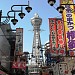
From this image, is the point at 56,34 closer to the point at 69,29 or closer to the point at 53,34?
the point at 53,34

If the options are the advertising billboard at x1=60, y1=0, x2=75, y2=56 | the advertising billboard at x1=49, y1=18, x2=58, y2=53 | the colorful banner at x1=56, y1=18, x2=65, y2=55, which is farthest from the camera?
the colorful banner at x1=56, y1=18, x2=65, y2=55

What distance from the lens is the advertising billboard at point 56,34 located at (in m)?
31.8

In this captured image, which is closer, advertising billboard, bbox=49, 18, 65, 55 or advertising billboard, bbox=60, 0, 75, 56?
advertising billboard, bbox=60, 0, 75, 56

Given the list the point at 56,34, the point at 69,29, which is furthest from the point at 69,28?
the point at 56,34

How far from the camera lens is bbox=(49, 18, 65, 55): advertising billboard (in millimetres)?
31750

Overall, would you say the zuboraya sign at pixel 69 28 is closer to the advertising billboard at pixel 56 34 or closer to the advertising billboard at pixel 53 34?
the advertising billboard at pixel 56 34

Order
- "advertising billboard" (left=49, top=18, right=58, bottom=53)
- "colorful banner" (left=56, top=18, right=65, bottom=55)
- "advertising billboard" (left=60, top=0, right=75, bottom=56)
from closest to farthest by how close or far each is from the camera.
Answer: "advertising billboard" (left=60, top=0, right=75, bottom=56) → "advertising billboard" (left=49, top=18, right=58, bottom=53) → "colorful banner" (left=56, top=18, right=65, bottom=55)

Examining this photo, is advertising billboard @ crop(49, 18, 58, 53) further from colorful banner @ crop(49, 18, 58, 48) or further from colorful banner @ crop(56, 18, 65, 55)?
colorful banner @ crop(56, 18, 65, 55)

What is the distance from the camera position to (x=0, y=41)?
3544 cm

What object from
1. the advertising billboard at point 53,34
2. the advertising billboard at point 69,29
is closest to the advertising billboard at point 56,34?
the advertising billboard at point 53,34

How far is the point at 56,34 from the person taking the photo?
31.9 metres

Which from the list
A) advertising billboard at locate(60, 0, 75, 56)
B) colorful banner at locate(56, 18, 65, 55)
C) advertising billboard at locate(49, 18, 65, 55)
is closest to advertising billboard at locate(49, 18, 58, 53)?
advertising billboard at locate(49, 18, 65, 55)

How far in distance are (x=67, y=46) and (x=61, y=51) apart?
4.92 m

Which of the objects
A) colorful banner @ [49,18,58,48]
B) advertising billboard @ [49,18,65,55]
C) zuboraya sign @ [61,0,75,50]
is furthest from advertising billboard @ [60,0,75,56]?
colorful banner @ [49,18,58,48]
